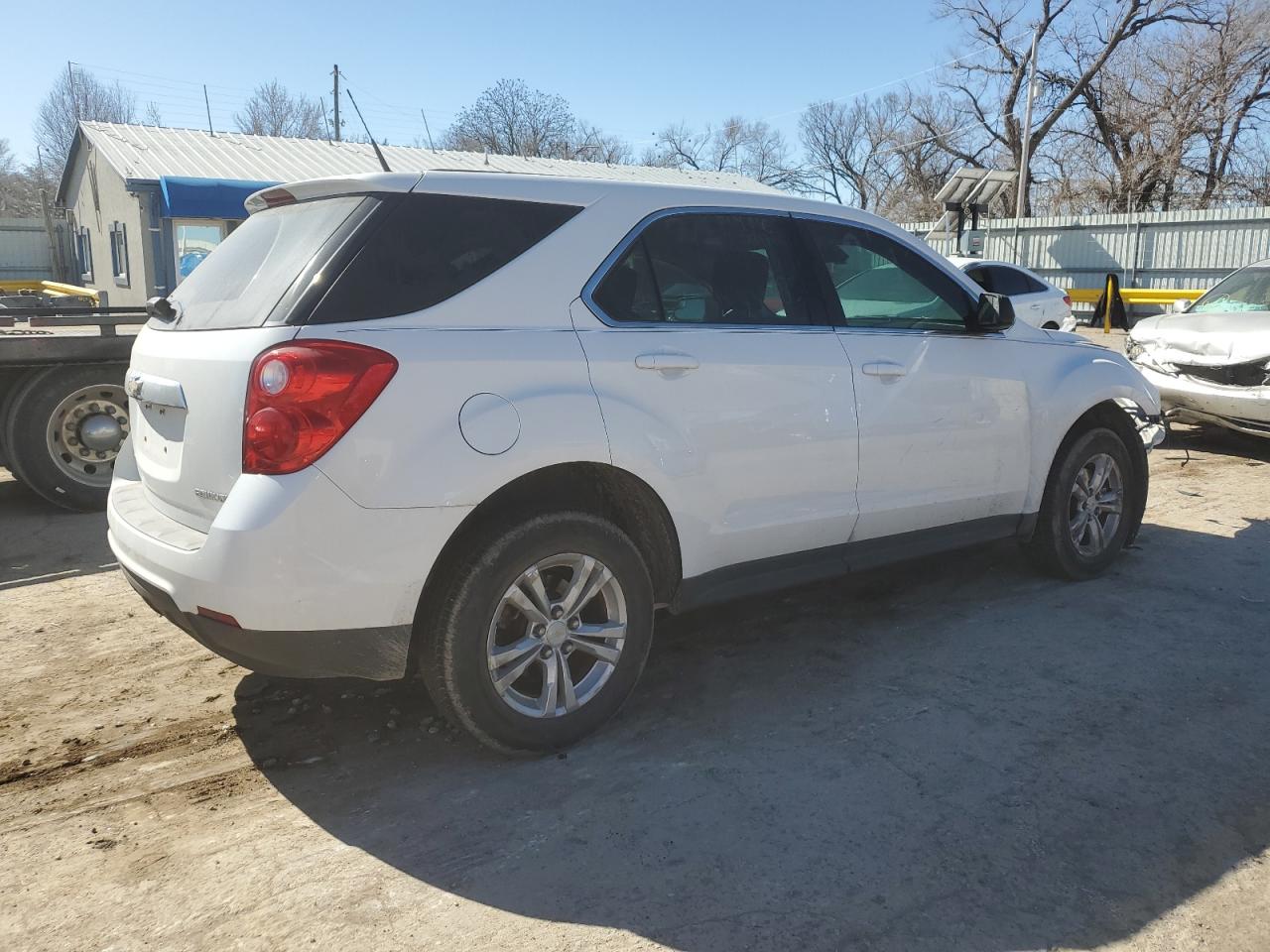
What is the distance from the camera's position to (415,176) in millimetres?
3246

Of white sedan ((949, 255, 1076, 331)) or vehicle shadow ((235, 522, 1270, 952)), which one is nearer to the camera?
vehicle shadow ((235, 522, 1270, 952))

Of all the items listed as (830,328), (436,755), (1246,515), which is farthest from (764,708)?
(1246,515)

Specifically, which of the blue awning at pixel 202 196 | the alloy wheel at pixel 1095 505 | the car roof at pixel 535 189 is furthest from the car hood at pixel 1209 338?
the blue awning at pixel 202 196

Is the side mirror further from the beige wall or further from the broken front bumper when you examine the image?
the beige wall

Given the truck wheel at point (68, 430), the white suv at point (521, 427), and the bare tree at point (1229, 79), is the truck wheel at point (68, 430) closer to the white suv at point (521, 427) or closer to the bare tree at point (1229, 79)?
the white suv at point (521, 427)

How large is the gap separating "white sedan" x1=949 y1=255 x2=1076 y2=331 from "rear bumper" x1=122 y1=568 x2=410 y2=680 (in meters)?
12.0

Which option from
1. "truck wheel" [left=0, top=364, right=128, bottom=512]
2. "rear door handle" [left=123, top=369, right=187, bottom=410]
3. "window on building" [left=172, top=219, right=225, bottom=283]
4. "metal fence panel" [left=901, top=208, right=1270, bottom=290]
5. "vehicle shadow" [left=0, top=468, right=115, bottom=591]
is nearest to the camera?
"rear door handle" [left=123, top=369, right=187, bottom=410]

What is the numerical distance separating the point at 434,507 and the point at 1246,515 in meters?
5.78

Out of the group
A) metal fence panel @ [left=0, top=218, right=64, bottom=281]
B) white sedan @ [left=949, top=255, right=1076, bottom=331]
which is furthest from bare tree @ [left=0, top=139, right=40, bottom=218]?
white sedan @ [left=949, top=255, right=1076, bottom=331]

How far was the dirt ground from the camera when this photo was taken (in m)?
2.57

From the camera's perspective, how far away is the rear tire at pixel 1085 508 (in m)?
4.98

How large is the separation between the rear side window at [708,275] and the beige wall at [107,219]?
23.8 meters

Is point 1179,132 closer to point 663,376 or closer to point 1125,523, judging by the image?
point 1125,523

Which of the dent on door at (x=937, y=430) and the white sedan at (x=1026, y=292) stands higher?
the white sedan at (x=1026, y=292)
